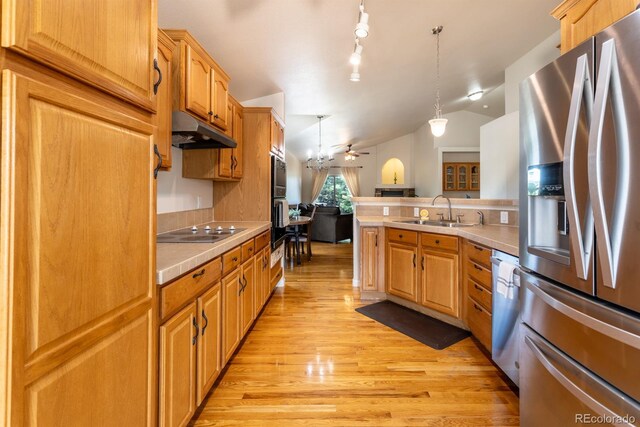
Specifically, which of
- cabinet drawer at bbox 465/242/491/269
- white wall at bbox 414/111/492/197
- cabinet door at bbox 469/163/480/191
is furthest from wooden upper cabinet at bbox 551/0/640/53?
cabinet door at bbox 469/163/480/191

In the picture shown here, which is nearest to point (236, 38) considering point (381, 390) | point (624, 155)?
point (624, 155)

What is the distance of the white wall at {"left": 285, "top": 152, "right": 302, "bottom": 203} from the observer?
9.05 meters

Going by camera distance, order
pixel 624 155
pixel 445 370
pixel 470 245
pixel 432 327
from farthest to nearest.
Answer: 1. pixel 432 327
2. pixel 470 245
3. pixel 445 370
4. pixel 624 155

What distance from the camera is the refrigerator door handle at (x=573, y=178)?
1.00 meters

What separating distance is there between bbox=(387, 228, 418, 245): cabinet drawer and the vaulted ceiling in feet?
6.45

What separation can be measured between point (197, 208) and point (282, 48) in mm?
1731

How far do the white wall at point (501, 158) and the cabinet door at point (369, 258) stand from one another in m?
1.78

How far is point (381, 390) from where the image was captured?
1761 millimetres

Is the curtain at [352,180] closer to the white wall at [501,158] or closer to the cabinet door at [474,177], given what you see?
the cabinet door at [474,177]

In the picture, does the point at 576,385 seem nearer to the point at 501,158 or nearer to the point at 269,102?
the point at 501,158

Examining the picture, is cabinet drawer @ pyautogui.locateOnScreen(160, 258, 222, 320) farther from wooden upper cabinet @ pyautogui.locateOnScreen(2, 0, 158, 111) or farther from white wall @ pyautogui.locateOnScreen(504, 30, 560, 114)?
white wall @ pyautogui.locateOnScreen(504, 30, 560, 114)

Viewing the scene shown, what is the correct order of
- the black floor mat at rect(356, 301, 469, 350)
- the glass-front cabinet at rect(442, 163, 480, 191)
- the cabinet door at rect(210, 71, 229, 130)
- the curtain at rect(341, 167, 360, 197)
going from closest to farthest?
the cabinet door at rect(210, 71, 229, 130)
the black floor mat at rect(356, 301, 469, 350)
the glass-front cabinet at rect(442, 163, 480, 191)
the curtain at rect(341, 167, 360, 197)

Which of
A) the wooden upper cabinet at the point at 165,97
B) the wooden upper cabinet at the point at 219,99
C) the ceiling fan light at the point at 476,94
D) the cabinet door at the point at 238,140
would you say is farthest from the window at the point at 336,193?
the wooden upper cabinet at the point at 165,97

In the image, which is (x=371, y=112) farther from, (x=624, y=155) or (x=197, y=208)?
(x=624, y=155)
